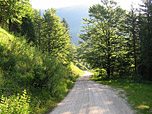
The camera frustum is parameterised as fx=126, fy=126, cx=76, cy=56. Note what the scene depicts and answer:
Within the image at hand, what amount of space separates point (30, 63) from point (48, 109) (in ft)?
Result: 16.8

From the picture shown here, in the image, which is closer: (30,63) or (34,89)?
(34,89)

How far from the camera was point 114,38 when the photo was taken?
77.7 feet

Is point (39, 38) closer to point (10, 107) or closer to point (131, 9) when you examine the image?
point (131, 9)

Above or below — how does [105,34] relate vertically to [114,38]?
above

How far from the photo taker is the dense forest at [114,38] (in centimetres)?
2338

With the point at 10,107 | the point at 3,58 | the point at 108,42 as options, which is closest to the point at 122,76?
the point at 108,42

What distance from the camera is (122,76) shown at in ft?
81.9

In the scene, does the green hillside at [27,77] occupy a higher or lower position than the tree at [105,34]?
lower

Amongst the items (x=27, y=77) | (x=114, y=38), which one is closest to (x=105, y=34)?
(x=114, y=38)

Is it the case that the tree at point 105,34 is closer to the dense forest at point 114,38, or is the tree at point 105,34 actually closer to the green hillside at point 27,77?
the dense forest at point 114,38

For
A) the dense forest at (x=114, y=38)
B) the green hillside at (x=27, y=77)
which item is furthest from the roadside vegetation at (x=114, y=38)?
the green hillside at (x=27, y=77)

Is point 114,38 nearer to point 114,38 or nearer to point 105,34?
point 114,38

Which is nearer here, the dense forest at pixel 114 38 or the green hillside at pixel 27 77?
the green hillside at pixel 27 77

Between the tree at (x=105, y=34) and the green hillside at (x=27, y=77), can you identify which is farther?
the tree at (x=105, y=34)
